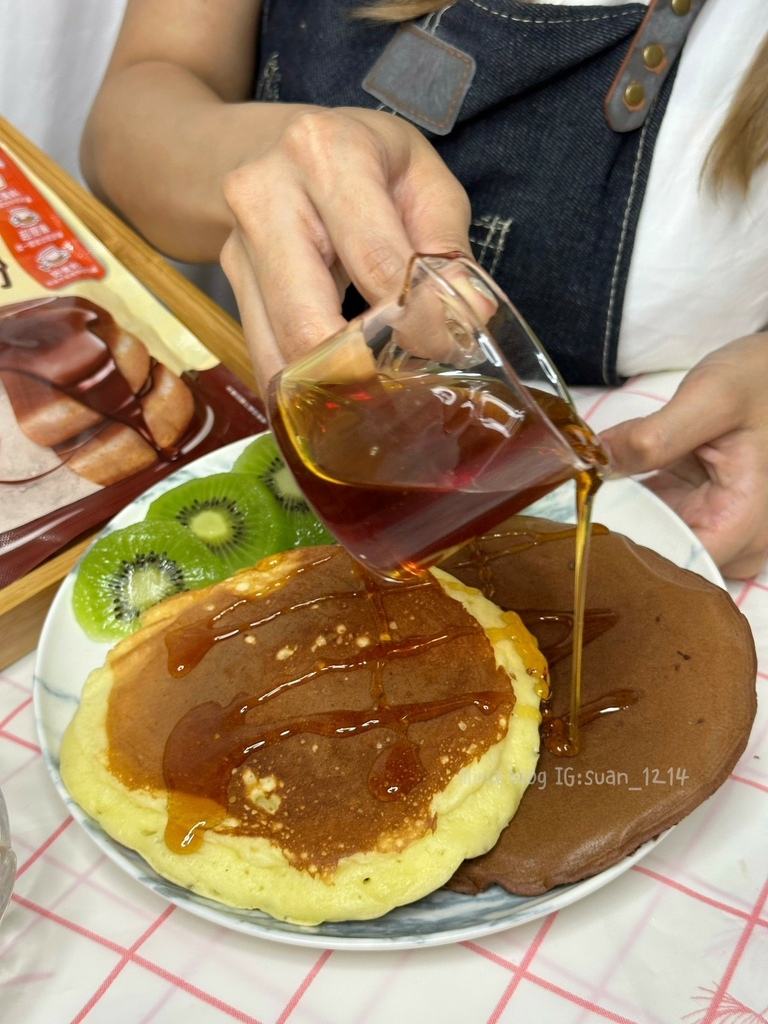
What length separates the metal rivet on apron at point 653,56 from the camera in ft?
4.73

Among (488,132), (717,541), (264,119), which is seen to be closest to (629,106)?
(488,132)

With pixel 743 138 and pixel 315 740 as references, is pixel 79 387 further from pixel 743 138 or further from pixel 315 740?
pixel 743 138

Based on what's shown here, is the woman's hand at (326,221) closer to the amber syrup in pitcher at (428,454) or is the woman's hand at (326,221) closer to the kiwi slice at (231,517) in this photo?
the amber syrup in pitcher at (428,454)

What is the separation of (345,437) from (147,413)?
0.81 meters

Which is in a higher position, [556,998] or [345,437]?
[345,437]

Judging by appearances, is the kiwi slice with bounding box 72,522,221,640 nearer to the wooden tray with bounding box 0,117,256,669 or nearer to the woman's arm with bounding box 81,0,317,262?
the wooden tray with bounding box 0,117,256,669

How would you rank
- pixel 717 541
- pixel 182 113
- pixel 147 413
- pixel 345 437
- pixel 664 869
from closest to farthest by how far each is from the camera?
pixel 345 437 → pixel 664 869 → pixel 717 541 → pixel 147 413 → pixel 182 113

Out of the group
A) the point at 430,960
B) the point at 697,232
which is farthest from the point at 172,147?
the point at 430,960

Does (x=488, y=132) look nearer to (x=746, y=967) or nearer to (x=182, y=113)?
(x=182, y=113)

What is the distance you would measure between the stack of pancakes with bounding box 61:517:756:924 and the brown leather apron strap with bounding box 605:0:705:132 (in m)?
0.72

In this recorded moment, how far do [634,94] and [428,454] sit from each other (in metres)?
A: 0.95

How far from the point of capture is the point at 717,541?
1372 millimetres

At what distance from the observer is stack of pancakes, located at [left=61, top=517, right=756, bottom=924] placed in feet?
3.28

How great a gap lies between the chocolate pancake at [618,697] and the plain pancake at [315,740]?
42mm
